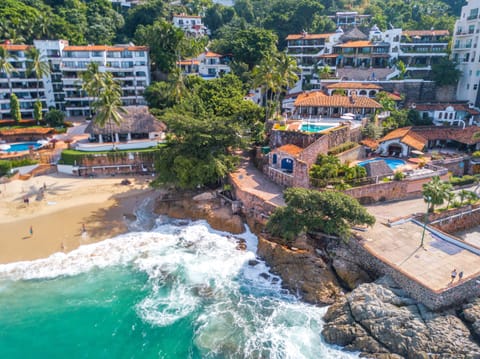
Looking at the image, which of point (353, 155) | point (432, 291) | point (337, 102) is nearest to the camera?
point (432, 291)

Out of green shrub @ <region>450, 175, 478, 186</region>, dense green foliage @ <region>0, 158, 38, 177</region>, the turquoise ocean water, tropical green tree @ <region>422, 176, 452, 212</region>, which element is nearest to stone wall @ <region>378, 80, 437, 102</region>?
green shrub @ <region>450, 175, 478, 186</region>

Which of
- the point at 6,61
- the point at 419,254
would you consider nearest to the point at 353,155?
the point at 419,254

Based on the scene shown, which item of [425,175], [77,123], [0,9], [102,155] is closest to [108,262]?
[102,155]

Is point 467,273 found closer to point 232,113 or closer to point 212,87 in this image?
point 232,113

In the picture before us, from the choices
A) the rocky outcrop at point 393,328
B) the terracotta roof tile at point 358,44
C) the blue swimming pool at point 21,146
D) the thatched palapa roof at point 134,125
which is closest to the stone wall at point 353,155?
the rocky outcrop at point 393,328

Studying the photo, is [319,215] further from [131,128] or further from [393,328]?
[131,128]
